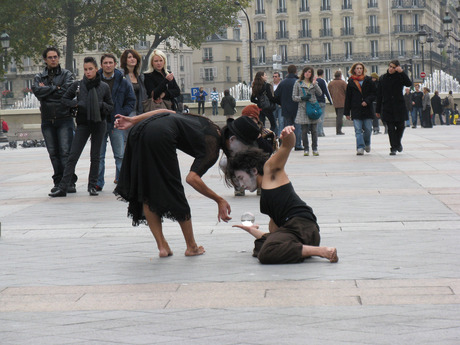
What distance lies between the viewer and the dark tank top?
7516mm

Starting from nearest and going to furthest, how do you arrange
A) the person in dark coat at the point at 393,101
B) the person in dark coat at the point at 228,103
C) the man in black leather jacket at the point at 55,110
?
1. the man in black leather jacket at the point at 55,110
2. the person in dark coat at the point at 393,101
3. the person in dark coat at the point at 228,103

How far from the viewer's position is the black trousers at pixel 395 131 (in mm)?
18562

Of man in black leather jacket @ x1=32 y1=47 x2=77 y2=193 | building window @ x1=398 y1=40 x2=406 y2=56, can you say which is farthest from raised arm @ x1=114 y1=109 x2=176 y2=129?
building window @ x1=398 y1=40 x2=406 y2=56

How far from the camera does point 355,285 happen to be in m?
6.28

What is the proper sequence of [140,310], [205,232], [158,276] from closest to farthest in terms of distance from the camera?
[140,310]
[158,276]
[205,232]

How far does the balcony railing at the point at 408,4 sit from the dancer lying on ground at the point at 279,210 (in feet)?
334

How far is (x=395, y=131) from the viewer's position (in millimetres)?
18891

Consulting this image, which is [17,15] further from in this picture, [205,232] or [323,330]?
[323,330]

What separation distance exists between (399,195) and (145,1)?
147 ft

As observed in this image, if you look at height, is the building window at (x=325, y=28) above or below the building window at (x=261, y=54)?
above

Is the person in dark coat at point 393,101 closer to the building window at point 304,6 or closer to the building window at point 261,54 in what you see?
the building window at point 304,6

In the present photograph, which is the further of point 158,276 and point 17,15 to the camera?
point 17,15

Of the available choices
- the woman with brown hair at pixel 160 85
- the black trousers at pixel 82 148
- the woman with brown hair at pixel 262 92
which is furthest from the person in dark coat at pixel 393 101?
the black trousers at pixel 82 148

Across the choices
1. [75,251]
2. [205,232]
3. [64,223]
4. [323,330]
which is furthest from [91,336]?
[64,223]
